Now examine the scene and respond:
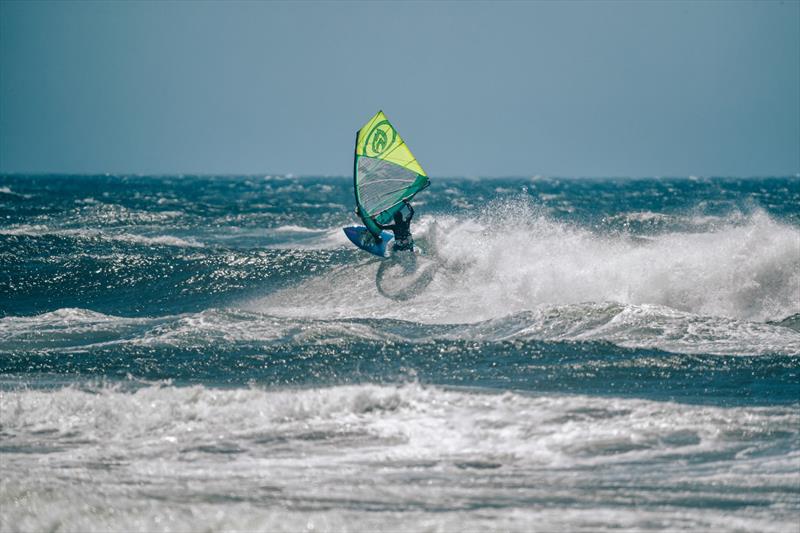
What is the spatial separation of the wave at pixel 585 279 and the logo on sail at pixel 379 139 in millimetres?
2516

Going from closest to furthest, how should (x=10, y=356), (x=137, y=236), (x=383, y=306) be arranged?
1. (x=10, y=356)
2. (x=383, y=306)
3. (x=137, y=236)

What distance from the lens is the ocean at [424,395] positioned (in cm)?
599

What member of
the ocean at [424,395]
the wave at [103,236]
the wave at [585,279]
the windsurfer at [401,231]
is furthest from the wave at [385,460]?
the wave at [103,236]

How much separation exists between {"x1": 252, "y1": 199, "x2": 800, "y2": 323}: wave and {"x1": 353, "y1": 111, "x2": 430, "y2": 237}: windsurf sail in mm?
1366

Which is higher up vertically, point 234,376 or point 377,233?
point 377,233

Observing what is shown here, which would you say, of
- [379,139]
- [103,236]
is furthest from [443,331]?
[103,236]

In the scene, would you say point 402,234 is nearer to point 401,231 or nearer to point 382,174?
point 401,231

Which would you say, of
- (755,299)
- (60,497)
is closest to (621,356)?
(755,299)

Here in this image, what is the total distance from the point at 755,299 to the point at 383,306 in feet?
20.5

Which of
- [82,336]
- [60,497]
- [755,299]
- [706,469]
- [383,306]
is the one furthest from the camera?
[383,306]

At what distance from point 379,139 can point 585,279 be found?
5.07m

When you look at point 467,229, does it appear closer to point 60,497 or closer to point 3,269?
point 3,269

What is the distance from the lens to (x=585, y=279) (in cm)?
1620

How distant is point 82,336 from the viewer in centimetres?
1252
